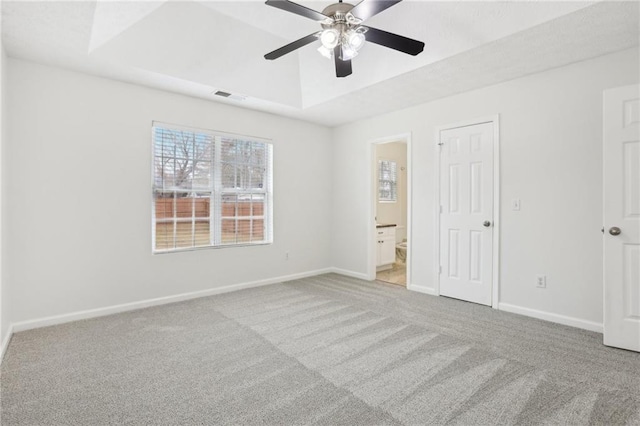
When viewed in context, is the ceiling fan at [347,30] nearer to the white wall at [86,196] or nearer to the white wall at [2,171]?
the white wall at [86,196]

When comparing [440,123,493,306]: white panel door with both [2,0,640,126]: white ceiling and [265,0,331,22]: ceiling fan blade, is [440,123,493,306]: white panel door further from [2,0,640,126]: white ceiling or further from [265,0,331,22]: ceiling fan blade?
[265,0,331,22]: ceiling fan blade

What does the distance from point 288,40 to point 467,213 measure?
297 cm

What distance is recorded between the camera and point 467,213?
405 cm

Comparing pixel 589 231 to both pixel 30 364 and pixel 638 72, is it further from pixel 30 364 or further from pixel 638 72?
pixel 30 364

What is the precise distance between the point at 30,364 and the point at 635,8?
5170mm

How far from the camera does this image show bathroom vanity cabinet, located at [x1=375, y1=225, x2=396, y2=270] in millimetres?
5773

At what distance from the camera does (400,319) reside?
3.46 metres

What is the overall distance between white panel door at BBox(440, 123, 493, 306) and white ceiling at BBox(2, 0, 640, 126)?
0.66 meters

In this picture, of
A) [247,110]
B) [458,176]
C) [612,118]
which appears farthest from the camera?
[247,110]

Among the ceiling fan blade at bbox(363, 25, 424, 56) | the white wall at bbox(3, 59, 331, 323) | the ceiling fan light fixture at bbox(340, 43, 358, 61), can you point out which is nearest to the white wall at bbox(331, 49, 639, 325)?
the ceiling fan blade at bbox(363, 25, 424, 56)

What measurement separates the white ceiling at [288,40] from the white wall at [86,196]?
0.26m

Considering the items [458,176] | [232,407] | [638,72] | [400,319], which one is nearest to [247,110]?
[458,176]

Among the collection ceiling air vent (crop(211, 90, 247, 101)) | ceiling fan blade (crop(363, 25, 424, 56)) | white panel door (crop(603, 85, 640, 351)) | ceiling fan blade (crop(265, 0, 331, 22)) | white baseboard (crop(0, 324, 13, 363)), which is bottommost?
white baseboard (crop(0, 324, 13, 363))

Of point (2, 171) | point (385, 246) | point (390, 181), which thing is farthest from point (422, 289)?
point (2, 171)
